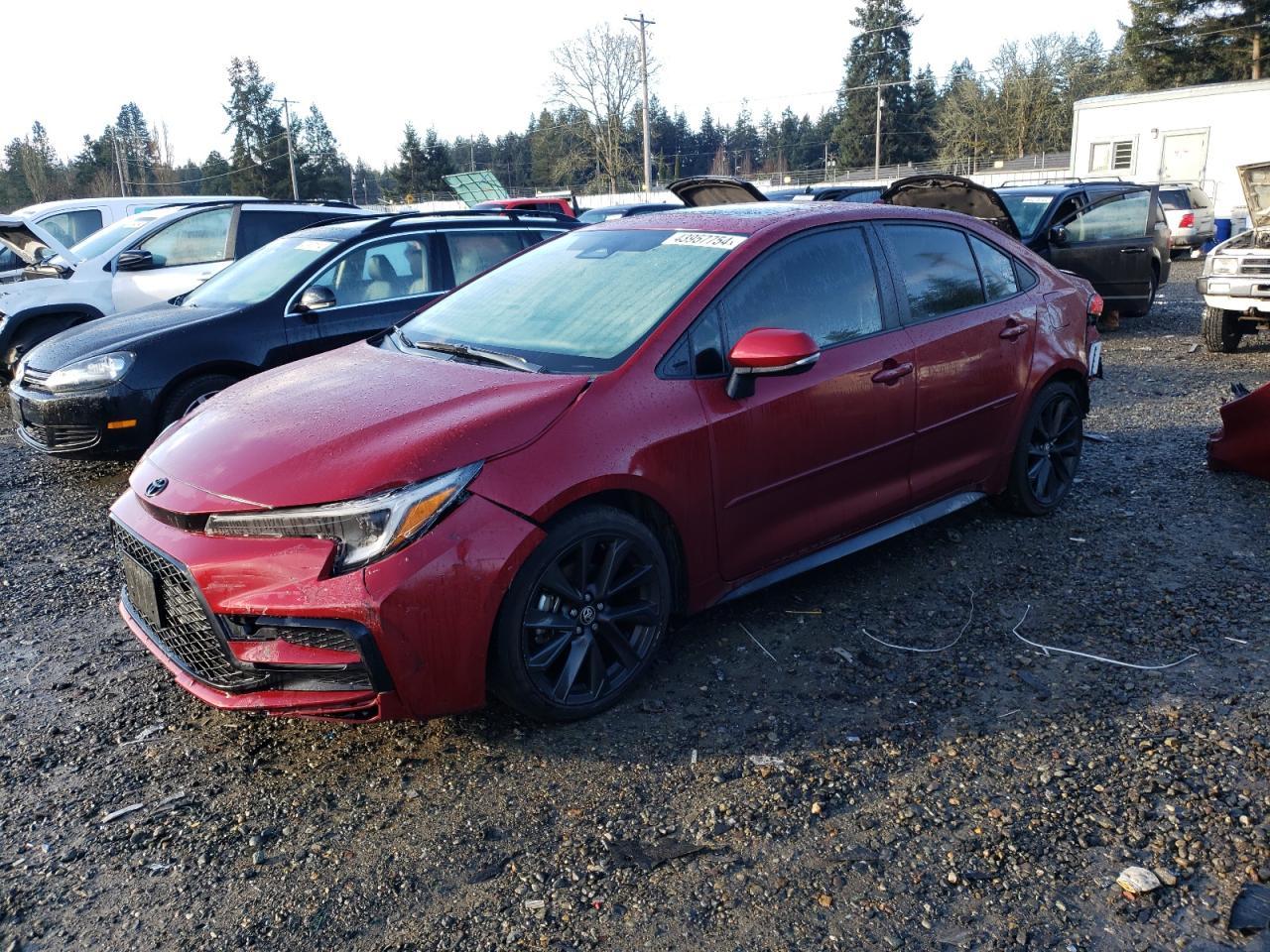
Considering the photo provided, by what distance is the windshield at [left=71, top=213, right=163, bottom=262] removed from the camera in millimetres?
10344

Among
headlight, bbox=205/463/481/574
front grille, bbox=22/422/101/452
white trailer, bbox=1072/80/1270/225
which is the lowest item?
front grille, bbox=22/422/101/452

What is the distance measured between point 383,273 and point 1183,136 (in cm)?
3076

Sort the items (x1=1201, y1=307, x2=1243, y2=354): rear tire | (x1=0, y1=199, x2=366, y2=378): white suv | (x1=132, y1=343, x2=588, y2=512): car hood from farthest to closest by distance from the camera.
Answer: (x1=1201, y1=307, x2=1243, y2=354): rear tire, (x1=0, y1=199, x2=366, y2=378): white suv, (x1=132, y1=343, x2=588, y2=512): car hood

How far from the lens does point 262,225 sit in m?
9.68

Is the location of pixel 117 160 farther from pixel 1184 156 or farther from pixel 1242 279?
pixel 1242 279

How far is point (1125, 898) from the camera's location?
247 centimetres

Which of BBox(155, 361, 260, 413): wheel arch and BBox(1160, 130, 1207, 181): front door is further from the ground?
BBox(1160, 130, 1207, 181): front door

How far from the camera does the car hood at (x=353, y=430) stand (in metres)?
2.93

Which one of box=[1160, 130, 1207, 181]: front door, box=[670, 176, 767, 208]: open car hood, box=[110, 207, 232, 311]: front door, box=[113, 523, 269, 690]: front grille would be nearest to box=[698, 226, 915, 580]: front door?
box=[113, 523, 269, 690]: front grille

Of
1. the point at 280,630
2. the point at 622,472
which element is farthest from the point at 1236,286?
the point at 280,630

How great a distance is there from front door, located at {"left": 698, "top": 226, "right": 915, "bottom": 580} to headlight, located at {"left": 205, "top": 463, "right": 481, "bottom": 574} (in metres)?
1.13

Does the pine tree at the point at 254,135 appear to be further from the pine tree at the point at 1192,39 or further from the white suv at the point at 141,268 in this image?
the white suv at the point at 141,268

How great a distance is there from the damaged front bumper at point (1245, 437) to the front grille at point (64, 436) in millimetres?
7040

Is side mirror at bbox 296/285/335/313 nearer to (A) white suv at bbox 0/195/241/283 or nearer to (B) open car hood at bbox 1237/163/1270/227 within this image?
(A) white suv at bbox 0/195/241/283
